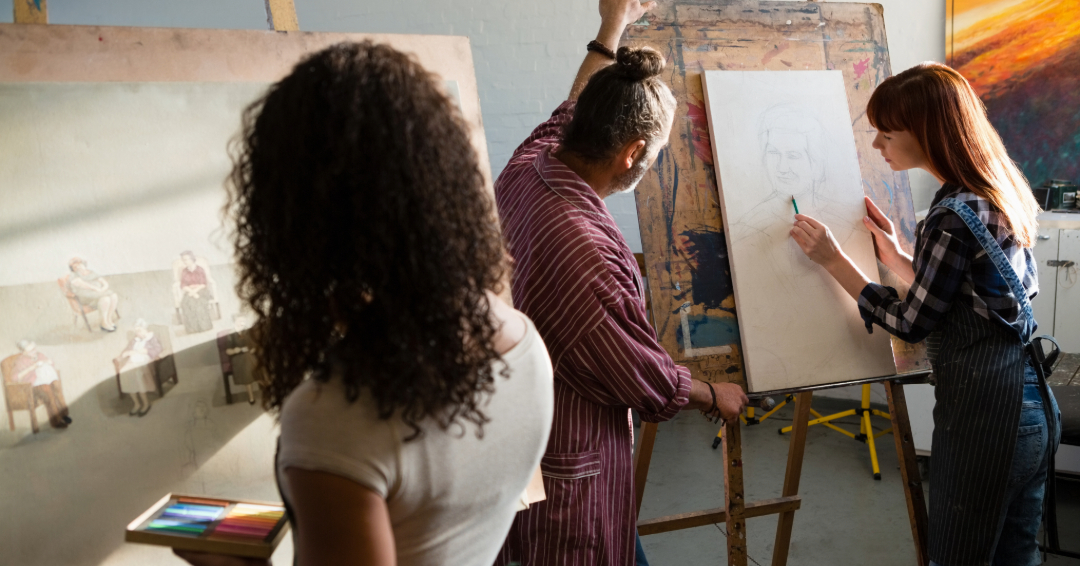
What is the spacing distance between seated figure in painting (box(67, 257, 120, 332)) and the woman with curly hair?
1.96 ft

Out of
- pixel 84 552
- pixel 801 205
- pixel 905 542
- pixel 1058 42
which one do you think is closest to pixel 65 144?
pixel 84 552

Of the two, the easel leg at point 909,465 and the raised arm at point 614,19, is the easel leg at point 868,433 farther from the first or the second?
the raised arm at point 614,19

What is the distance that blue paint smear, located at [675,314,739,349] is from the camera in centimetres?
191

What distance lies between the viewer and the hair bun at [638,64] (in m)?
1.46

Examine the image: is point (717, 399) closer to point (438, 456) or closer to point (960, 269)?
point (960, 269)

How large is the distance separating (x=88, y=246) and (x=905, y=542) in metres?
3.05

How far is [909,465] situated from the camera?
6.59ft

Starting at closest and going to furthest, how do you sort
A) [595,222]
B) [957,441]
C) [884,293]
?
[595,222], [957,441], [884,293]

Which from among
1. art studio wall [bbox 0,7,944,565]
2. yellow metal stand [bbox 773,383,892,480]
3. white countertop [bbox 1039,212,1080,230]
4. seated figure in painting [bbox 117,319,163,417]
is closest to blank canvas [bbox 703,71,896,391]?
art studio wall [bbox 0,7,944,565]

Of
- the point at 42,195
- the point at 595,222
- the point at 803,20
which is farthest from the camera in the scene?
the point at 803,20

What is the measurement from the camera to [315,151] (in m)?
0.69

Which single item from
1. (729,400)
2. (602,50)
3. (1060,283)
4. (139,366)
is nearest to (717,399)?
(729,400)

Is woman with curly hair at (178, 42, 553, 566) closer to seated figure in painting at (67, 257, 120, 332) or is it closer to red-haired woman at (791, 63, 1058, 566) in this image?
seated figure in painting at (67, 257, 120, 332)

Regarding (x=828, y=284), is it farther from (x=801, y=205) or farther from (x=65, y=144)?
(x=65, y=144)
